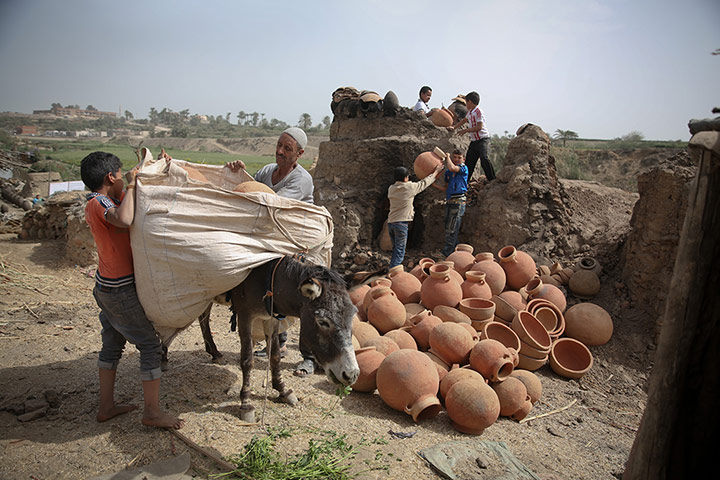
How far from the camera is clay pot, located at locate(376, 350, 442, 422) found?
12.0 ft

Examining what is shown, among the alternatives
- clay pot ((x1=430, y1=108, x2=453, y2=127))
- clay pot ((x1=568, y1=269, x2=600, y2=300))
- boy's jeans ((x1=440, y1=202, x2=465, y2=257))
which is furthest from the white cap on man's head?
clay pot ((x1=430, y1=108, x2=453, y2=127))

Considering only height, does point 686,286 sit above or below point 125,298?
above

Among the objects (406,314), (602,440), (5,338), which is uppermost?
(406,314)

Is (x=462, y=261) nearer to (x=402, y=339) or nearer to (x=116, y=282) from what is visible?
(x=402, y=339)

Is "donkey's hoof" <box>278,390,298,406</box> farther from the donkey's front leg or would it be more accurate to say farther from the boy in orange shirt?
the boy in orange shirt

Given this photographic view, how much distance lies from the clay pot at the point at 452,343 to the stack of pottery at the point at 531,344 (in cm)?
88

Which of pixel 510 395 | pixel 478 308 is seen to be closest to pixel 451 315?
pixel 478 308

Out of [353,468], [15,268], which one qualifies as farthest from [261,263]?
[15,268]

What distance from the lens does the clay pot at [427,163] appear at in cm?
793

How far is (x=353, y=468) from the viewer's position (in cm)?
278

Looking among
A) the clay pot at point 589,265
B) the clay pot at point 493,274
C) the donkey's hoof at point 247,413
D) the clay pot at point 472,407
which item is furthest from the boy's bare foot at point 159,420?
the clay pot at point 589,265

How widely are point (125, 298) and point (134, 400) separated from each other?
1100 mm

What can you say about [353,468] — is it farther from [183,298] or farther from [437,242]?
[437,242]

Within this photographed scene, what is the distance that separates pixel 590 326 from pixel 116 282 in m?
5.57
